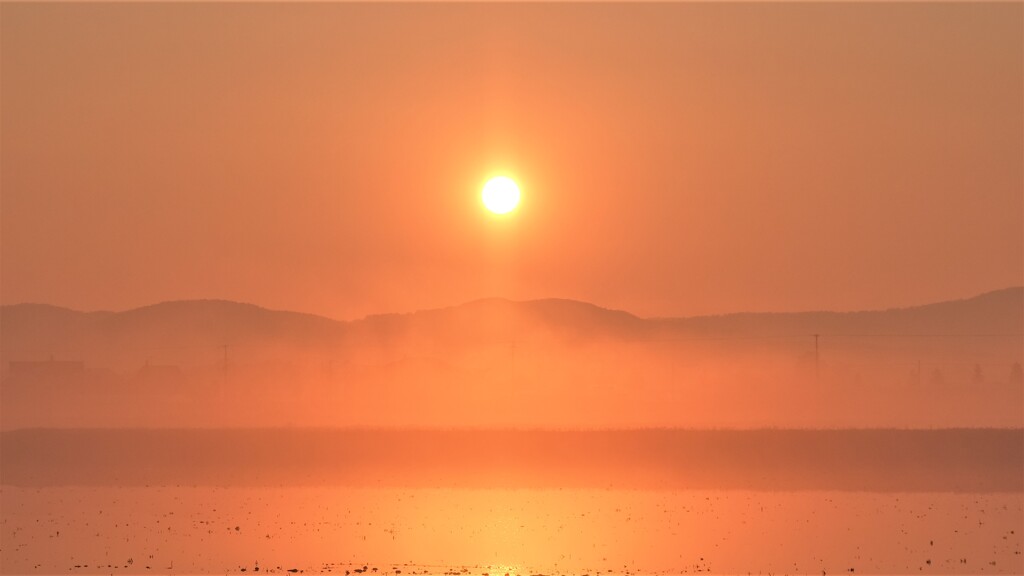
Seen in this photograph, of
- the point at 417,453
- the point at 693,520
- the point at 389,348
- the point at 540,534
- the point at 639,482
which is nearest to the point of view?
the point at 540,534

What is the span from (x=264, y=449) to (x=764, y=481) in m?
18.5

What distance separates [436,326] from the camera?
48094mm

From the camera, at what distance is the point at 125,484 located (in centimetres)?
3831

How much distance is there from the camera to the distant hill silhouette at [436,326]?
4741 centimetres

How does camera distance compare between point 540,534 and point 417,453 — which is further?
point 417,453

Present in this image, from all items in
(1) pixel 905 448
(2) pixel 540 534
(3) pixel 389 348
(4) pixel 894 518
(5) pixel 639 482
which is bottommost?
(2) pixel 540 534

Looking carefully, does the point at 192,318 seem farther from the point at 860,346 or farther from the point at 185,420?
the point at 860,346

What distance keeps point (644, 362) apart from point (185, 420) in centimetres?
1988

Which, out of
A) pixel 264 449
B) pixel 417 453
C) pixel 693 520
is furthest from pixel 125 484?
pixel 693 520

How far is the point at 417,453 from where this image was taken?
40.9 metres

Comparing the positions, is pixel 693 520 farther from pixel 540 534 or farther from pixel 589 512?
pixel 540 534

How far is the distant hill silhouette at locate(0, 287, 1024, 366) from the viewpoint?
156 ft

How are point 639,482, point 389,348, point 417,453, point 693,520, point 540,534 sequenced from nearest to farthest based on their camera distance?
point 540,534 → point 693,520 → point 639,482 → point 417,453 → point 389,348

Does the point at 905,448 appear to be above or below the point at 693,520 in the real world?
above
